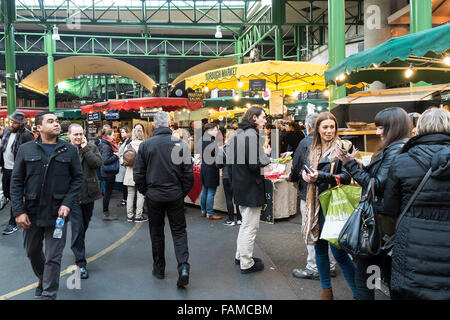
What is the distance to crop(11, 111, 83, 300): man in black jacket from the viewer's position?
12.3 feet

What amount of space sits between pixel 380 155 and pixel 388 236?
1.96ft

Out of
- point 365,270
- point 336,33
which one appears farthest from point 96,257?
point 336,33

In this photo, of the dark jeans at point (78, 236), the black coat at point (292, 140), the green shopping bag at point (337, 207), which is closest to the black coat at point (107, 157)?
the dark jeans at point (78, 236)

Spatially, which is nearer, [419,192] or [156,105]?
[419,192]

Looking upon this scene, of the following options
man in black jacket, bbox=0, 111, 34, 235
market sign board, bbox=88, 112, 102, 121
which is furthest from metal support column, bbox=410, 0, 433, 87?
market sign board, bbox=88, 112, 102, 121

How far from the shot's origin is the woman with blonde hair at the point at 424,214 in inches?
95.3

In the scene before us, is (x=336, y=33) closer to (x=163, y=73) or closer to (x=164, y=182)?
(x=164, y=182)

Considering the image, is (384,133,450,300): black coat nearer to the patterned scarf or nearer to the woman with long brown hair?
the woman with long brown hair

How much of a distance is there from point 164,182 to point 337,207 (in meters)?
1.89

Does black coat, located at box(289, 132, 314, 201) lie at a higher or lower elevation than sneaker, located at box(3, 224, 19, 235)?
higher

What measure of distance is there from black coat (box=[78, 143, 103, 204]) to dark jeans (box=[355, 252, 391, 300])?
331cm
